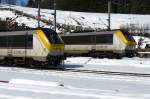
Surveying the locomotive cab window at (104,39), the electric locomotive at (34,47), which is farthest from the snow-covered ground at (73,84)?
the locomotive cab window at (104,39)

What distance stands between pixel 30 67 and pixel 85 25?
4698 centimetres

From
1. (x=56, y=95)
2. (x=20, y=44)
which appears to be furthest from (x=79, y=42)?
(x=56, y=95)

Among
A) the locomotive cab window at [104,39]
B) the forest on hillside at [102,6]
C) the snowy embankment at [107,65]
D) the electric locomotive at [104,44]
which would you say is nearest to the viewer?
the snowy embankment at [107,65]

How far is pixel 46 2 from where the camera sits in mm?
111562

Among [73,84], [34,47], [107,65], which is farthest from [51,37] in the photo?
[73,84]

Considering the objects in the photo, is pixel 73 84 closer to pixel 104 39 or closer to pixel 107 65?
pixel 107 65

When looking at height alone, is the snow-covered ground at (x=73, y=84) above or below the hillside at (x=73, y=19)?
below

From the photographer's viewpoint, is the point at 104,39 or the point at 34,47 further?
the point at 104,39

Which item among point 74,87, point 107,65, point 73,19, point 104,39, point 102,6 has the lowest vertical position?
→ point 107,65

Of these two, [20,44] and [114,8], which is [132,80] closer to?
[20,44]

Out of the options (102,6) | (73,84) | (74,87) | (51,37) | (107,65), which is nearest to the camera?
(74,87)

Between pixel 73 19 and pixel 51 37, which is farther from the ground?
pixel 73 19

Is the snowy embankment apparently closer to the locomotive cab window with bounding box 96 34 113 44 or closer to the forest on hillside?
the locomotive cab window with bounding box 96 34 113 44

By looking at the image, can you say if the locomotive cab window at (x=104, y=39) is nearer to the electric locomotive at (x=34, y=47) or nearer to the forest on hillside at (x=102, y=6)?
the electric locomotive at (x=34, y=47)
